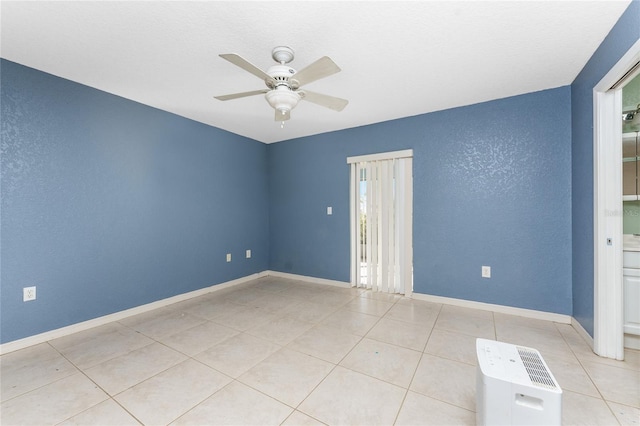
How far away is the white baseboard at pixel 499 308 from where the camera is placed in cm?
272

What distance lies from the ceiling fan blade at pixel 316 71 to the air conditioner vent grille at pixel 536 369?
193cm

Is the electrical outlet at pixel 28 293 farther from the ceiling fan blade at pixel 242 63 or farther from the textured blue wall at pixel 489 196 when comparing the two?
the textured blue wall at pixel 489 196

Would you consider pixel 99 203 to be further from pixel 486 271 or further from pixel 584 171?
pixel 584 171

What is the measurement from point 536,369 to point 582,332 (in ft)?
5.78

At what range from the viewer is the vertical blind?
3.58 metres

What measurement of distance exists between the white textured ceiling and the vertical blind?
3.59 feet

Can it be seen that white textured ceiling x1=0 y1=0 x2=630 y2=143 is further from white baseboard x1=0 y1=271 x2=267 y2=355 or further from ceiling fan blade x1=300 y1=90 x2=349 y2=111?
white baseboard x1=0 y1=271 x2=267 y2=355

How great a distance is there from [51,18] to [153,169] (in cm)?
170

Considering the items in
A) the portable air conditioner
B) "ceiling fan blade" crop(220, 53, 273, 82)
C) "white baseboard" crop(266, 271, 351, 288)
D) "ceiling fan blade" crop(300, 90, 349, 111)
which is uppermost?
"ceiling fan blade" crop(220, 53, 273, 82)

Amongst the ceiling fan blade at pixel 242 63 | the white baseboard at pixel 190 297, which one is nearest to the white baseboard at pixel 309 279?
the white baseboard at pixel 190 297

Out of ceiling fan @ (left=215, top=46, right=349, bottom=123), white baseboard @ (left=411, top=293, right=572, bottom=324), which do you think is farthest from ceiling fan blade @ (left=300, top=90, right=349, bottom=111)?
white baseboard @ (left=411, top=293, right=572, bottom=324)

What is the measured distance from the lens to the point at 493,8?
5.37 ft

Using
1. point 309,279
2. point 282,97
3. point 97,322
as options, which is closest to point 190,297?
point 97,322

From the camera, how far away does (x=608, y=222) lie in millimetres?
2006
